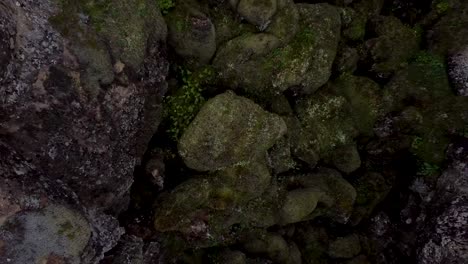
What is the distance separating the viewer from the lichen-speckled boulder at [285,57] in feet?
35.6

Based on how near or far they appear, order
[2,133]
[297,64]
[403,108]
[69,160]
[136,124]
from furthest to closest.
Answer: [403,108], [297,64], [136,124], [69,160], [2,133]

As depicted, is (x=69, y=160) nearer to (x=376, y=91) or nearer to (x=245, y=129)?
(x=245, y=129)

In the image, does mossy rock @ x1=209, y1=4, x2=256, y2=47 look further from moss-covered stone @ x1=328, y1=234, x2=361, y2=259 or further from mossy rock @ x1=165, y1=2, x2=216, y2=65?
moss-covered stone @ x1=328, y1=234, x2=361, y2=259

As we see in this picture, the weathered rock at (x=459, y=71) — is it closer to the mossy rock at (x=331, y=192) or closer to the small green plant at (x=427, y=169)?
the small green plant at (x=427, y=169)

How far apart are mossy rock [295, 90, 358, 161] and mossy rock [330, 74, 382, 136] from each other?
0.86ft

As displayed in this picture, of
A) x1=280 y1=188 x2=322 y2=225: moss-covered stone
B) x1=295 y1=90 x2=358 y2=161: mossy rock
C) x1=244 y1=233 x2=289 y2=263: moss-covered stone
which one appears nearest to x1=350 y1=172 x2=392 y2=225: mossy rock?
x1=295 y1=90 x2=358 y2=161: mossy rock

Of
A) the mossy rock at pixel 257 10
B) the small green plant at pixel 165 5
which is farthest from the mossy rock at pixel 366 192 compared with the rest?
the small green plant at pixel 165 5

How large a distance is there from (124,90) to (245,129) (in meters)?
3.06

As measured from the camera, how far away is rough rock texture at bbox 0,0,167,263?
746cm

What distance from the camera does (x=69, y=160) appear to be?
8.42 metres

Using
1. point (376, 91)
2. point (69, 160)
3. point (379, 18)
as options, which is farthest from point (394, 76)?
point (69, 160)

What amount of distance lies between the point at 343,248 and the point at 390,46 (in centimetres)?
634

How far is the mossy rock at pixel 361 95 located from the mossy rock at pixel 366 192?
1816 millimetres

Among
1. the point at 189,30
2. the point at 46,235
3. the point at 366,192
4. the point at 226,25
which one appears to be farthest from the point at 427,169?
the point at 46,235
